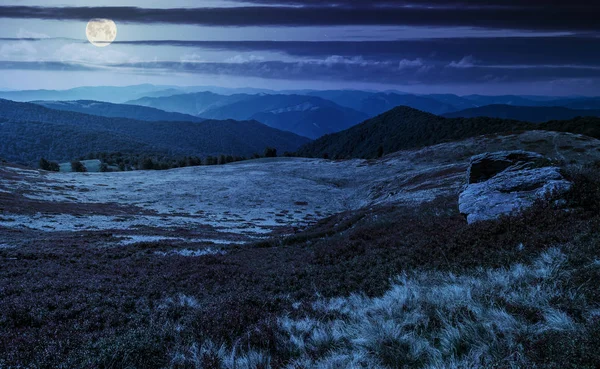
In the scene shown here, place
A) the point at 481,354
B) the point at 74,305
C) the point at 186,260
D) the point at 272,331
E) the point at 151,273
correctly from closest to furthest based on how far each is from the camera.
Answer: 1. the point at 481,354
2. the point at 272,331
3. the point at 74,305
4. the point at 151,273
5. the point at 186,260

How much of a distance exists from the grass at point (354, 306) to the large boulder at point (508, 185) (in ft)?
3.46

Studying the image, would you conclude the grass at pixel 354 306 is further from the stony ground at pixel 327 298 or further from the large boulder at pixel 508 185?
the large boulder at pixel 508 185

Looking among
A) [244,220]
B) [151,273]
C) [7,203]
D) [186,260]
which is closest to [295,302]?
[151,273]

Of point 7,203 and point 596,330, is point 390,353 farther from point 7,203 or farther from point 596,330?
point 7,203

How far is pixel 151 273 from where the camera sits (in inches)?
569

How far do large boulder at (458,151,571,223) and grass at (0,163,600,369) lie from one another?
3.46 ft

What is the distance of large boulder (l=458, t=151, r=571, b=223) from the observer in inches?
536

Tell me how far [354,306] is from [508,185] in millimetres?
11558

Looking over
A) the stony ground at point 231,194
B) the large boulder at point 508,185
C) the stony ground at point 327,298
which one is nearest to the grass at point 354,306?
the stony ground at point 327,298

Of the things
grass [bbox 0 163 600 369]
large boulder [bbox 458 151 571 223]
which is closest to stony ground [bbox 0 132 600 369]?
grass [bbox 0 163 600 369]

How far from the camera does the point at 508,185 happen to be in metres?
15.3

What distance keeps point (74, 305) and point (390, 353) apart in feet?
31.7

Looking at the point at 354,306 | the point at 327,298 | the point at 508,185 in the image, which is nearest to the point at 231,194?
the point at 508,185

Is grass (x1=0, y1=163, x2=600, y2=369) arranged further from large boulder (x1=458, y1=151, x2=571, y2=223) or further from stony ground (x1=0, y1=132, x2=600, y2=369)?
large boulder (x1=458, y1=151, x2=571, y2=223)
